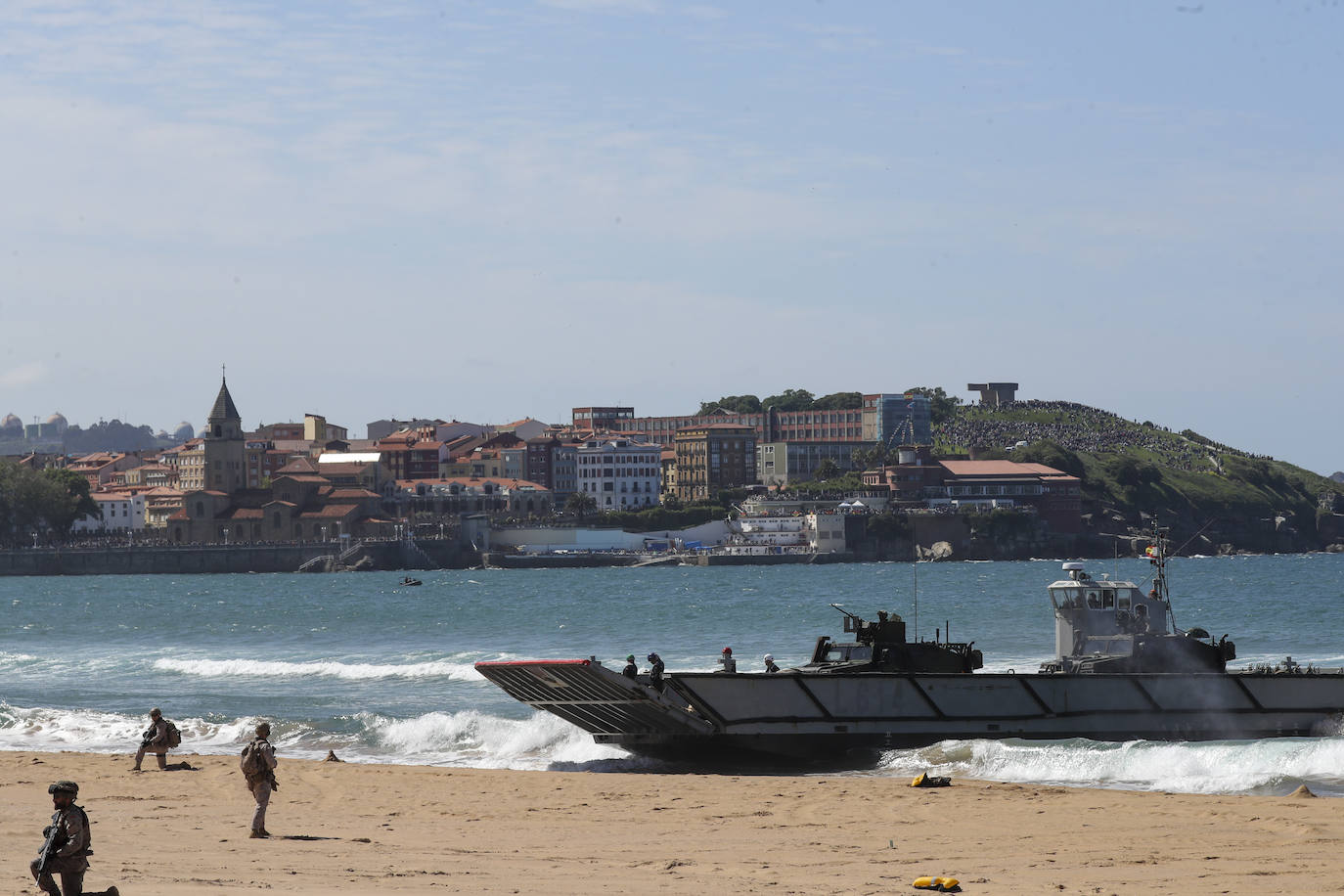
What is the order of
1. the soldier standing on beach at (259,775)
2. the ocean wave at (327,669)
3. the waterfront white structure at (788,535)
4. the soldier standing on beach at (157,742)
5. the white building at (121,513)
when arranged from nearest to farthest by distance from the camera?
the soldier standing on beach at (259,775) → the soldier standing on beach at (157,742) → the ocean wave at (327,669) → the waterfront white structure at (788,535) → the white building at (121,513)

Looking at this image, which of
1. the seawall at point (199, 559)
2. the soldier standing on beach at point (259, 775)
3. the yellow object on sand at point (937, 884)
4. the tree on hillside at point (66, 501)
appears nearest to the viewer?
the yellow object on sand at point (937, 884)

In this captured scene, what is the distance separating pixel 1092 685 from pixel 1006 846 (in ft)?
29.3

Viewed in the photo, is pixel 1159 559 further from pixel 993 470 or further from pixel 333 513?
pixel 993 470

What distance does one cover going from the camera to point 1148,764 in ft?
80.3

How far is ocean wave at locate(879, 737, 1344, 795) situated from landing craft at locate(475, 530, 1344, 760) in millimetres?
656

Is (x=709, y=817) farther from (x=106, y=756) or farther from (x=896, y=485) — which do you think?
(x=896, y=485)

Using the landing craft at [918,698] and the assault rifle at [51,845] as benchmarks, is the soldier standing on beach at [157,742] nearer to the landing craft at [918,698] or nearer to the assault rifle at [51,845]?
the landing craft at [918,698]

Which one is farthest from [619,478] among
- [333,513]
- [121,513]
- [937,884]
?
[937,884]

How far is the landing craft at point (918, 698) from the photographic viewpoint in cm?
2586

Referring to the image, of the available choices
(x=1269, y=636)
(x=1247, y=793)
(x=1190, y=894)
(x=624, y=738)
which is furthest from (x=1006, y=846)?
(x=1269, y=636)

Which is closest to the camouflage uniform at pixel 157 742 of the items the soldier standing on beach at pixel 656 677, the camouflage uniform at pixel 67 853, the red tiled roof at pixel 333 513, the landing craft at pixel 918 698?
the landing craft at pixel 918 698

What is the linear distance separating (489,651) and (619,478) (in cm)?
14805

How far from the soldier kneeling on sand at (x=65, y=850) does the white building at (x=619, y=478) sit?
18340cm

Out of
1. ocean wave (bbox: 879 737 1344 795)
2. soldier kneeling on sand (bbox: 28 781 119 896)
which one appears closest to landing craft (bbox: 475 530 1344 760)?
ocean wave (bbox: 879 737 1344 795)
